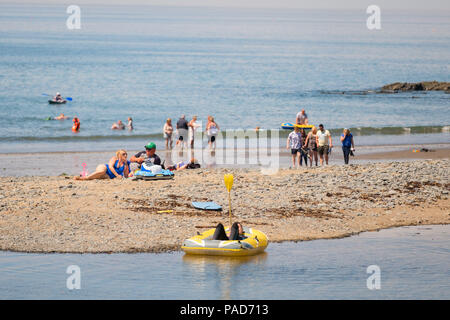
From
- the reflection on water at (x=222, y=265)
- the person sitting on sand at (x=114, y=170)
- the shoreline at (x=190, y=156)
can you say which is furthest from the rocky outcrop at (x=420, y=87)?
the reflection on water at (x=222, y=265)

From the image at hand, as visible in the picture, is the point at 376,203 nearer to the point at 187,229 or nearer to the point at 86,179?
the point at 187,229

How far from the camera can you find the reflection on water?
13.8 m

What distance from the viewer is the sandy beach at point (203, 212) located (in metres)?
16.1

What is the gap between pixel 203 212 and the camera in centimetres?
1792

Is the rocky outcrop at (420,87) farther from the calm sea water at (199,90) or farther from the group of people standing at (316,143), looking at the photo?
the group of people standing at (316,143)

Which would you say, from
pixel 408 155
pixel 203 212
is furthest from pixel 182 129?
pixel 203 212

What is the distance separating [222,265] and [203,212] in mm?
3421

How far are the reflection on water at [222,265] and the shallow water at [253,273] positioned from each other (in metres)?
0.02

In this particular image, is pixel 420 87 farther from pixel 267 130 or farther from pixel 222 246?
pixel 222 246

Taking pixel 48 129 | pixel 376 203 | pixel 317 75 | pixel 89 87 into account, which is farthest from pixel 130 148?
pixel 317 75

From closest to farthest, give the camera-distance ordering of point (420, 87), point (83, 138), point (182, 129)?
point (182, 129)
point (83, 138)
point (420, 87)

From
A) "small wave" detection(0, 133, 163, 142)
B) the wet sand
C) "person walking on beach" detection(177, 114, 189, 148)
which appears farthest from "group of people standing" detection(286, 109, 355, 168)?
"small wave" detection(0, 133, 163, 142)

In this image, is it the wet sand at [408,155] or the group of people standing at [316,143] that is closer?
the group of people standing at [316,143]

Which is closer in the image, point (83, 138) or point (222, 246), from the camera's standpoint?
point (222, 246)
